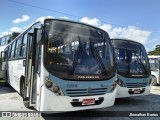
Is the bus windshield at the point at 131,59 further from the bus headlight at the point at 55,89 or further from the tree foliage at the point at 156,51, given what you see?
the tree foliage at the point at 156,51

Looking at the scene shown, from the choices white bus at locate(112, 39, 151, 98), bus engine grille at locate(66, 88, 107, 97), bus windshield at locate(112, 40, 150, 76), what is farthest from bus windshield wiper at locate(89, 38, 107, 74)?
bus windshield at locate(112, 40, 150, 76)

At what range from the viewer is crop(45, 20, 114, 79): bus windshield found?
231 inches

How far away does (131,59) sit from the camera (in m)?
9.50

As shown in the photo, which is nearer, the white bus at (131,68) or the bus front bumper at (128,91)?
the bus front bumper at (128,91)

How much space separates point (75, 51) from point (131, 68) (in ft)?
12.4

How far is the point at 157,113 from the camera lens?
7.71 meters

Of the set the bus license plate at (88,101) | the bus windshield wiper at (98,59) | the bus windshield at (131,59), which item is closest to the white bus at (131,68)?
the bus windshield at (131,59)

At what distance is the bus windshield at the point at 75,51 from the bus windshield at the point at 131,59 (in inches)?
A: 91.6

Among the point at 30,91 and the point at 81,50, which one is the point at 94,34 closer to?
the point at 81,50

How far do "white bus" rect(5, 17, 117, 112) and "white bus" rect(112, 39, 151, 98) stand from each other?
6.82 ft

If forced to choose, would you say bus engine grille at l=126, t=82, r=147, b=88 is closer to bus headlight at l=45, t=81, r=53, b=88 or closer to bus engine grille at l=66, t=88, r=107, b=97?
bus engine grille at l=66, t=88, r=107, b=97

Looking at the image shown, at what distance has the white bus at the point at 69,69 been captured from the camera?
18.5 feet

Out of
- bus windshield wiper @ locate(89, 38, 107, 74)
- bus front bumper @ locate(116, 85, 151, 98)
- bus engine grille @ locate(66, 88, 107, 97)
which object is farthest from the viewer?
bus front bumper @ locate(116, 85, 151, 98)

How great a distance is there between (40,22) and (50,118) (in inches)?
107
